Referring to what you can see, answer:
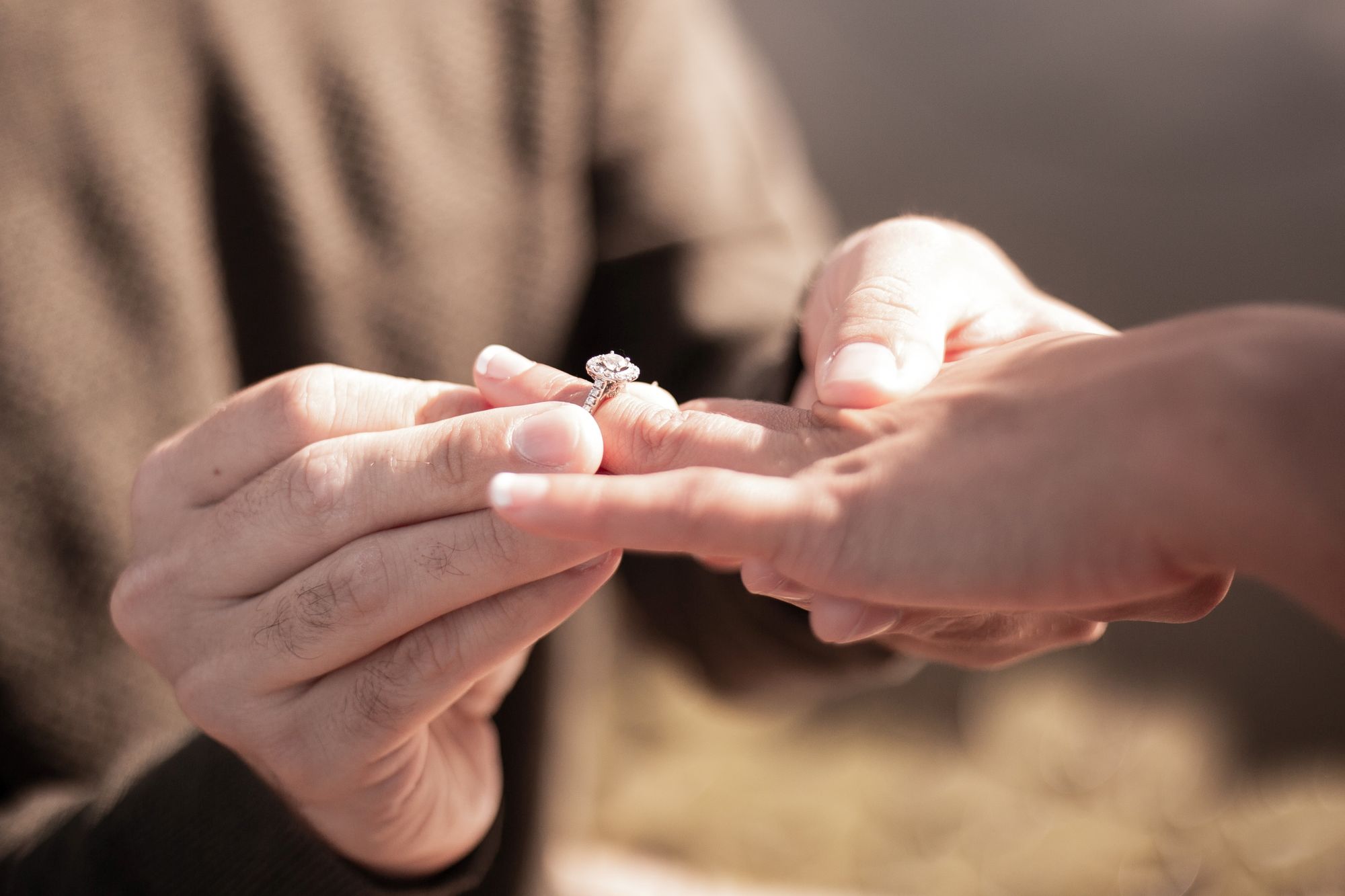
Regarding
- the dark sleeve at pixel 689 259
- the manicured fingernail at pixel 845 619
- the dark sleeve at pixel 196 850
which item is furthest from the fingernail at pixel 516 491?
the dark sleeve at pixel 689 259

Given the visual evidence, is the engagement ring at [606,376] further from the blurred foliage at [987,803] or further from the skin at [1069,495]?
the blurred foliage at [987,803]

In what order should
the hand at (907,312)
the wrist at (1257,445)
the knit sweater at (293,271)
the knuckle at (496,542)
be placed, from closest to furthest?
the wrist at (1257,445)
the knuckle at (496,542)
the hand at (907,312)
the knit sweater at (293,271)

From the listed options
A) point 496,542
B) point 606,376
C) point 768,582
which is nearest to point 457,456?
point 496,542

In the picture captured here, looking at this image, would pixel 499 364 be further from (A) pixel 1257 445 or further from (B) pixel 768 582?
(A) pixel 1257 445

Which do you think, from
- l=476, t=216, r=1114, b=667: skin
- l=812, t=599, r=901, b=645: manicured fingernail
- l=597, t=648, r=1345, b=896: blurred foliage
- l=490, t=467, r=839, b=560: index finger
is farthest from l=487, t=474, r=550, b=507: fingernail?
l=597, t=648, r=1345, b=896: blurred foliage

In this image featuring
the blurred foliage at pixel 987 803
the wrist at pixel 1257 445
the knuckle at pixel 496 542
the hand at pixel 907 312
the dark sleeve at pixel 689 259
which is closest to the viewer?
the wrist at pixel 1257 445

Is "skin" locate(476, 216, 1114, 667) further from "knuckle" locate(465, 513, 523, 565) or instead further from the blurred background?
the blurred background
